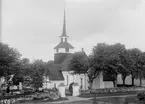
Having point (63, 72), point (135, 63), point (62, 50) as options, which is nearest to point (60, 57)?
point (62, 50)

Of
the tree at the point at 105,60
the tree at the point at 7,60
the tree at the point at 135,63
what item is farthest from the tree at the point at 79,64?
the tree at the point at 7,60

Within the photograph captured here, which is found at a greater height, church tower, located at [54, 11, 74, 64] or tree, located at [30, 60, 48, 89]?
church tower, located at [54, 11, 74, 64]

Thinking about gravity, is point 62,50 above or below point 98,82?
above

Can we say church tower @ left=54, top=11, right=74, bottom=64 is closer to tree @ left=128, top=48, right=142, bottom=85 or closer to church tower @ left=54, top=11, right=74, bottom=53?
church tower @ left=54, top=11, right=74, bottom=53

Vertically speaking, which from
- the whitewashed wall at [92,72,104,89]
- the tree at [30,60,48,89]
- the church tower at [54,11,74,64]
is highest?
the church tower at [54,11,74,64]

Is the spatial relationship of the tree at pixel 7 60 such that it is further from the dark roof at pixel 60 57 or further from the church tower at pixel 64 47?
the church tower at pixel 64 47

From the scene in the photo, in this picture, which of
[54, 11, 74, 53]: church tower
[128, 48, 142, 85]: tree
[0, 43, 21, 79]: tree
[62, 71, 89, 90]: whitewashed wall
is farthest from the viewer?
[54, 11, 74, 53]: church tower

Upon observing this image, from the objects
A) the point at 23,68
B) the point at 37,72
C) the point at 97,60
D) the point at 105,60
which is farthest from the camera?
the point at 97,60

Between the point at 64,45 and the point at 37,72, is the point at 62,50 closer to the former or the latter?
the point at 64,45

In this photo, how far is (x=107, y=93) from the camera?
4491cm

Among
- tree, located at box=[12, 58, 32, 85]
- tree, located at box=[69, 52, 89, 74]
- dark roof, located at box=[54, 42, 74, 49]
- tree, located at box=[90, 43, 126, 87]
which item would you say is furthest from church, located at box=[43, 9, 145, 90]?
tree, located at box=[12, 58, 32, 85]

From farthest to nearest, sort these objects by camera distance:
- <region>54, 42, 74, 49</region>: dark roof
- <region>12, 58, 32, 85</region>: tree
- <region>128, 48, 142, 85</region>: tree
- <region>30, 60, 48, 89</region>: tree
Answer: <region>54, 42, 74, 49</region>: dark roof
<region>128, 48, 142, 85</region>: tree
<region>30, 60, 48, 89</region>: tree
<region>12, 58, 32, 85</region>: tree

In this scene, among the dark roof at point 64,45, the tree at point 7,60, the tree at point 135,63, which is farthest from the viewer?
the dark roof at point 64,45

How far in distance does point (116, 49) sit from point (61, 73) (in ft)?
46.7
